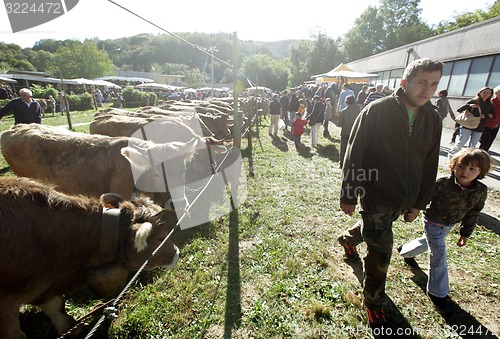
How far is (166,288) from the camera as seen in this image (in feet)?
10.5

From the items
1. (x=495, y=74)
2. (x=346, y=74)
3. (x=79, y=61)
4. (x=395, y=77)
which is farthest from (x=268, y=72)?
(x=495, y=74)

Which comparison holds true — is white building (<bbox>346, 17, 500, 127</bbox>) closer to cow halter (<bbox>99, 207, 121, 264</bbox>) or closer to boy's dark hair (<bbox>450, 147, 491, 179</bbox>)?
boy's dark hair (<bbox>450, 147, 491, 179</bbox>)

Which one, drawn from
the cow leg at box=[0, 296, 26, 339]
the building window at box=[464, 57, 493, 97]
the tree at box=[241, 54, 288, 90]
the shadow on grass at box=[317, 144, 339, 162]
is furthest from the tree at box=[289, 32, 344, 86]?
the cow leg at box=[0, 296, 26, 339]

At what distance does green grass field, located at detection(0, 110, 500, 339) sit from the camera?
270 cm

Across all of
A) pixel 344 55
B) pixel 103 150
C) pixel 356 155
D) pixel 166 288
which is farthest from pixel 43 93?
pixel 344 55

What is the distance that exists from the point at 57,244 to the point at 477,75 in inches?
750

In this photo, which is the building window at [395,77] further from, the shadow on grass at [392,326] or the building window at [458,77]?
the shadow on grass at [392,326]

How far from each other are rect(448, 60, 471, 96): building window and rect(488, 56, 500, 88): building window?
6.10 feet

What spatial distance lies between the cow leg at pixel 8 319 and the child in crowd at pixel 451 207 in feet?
13.5

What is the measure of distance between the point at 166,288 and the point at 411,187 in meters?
3.12

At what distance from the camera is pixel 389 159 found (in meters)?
2.34

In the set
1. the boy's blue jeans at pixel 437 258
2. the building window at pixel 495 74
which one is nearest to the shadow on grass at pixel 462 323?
the boy's blue jeans at pixel 437 258

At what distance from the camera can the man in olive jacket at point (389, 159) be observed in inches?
90.8

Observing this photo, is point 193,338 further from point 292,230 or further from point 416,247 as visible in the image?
point 416,247
